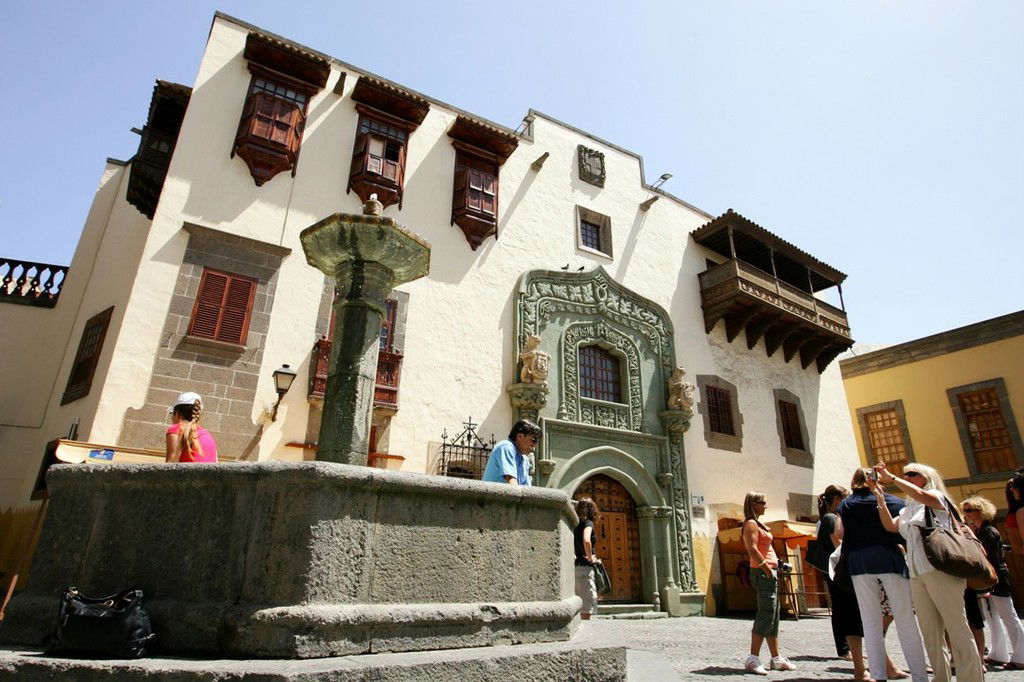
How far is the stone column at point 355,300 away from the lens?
5281mm

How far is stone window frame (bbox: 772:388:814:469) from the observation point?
16.9m

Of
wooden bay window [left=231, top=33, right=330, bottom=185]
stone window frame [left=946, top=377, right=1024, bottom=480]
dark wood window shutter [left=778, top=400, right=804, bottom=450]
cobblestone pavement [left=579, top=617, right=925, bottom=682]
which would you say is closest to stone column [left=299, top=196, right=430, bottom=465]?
cobblestone pavement [left=579, top=617, right=925, bottom=682]

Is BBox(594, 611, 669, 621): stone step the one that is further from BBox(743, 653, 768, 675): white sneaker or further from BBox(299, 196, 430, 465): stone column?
BBox(299, 196, 430, 465): stone column

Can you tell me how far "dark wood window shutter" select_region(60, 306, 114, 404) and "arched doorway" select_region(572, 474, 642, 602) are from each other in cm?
939

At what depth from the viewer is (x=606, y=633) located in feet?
13.6

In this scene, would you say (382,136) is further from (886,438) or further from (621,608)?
(886,438)

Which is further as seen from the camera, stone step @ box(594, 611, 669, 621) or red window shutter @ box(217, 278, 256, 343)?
stone step @ box(594, 611, 669, 621)

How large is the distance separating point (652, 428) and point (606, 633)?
35.1 ft

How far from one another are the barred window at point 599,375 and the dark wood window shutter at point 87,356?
31.0 ft

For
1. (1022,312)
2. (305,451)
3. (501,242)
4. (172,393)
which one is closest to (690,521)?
(501,242)

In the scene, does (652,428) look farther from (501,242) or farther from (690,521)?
(501,242)

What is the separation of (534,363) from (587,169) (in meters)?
6.76

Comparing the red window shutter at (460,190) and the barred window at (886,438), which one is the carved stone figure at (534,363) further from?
the barred window at (886,438)

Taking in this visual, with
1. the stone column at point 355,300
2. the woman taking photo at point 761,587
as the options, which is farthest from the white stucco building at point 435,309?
the woman taking photo at point 761,587
